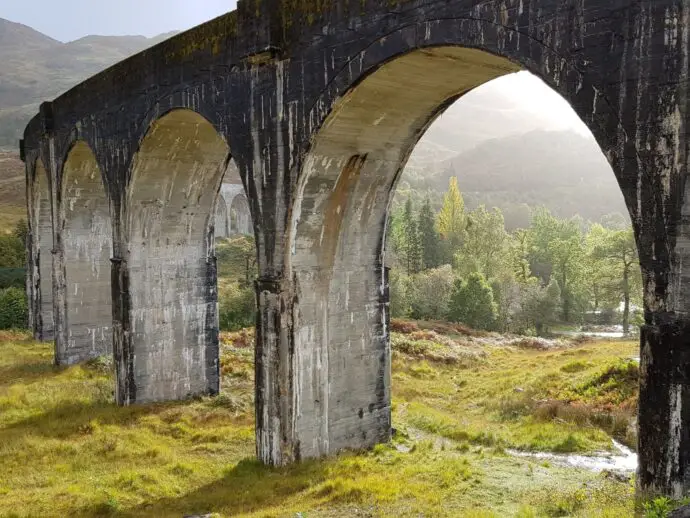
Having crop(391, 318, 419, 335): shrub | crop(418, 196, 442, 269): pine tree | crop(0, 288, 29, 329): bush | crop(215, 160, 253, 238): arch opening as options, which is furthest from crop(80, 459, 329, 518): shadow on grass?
crop(215, 160, 253, 238): arch opening

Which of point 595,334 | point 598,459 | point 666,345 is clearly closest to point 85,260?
point 598,459

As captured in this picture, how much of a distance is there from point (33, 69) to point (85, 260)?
16414 centimetres

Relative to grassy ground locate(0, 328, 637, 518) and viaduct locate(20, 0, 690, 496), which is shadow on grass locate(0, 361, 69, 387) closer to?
grassy ground locate(0, 328, 637, 518)

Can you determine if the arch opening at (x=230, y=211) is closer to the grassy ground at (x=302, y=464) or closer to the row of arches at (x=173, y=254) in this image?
the grassy ground at (x=302, y=464)

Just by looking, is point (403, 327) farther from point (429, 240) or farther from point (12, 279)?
point (12, 279)

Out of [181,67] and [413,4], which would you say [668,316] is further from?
→ [181,67]

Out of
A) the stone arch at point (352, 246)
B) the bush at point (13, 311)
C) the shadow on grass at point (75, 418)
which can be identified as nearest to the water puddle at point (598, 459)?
the stone arch at point (352, 246)

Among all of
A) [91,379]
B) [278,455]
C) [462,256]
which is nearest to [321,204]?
[278,455]

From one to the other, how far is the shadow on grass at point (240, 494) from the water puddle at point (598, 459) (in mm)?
4420

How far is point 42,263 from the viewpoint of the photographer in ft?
78.2

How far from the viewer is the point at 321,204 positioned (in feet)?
33.0

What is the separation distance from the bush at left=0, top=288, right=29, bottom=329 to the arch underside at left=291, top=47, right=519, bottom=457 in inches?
893

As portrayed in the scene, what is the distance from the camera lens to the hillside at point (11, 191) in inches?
2058

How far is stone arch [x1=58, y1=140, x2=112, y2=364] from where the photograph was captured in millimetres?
18266
